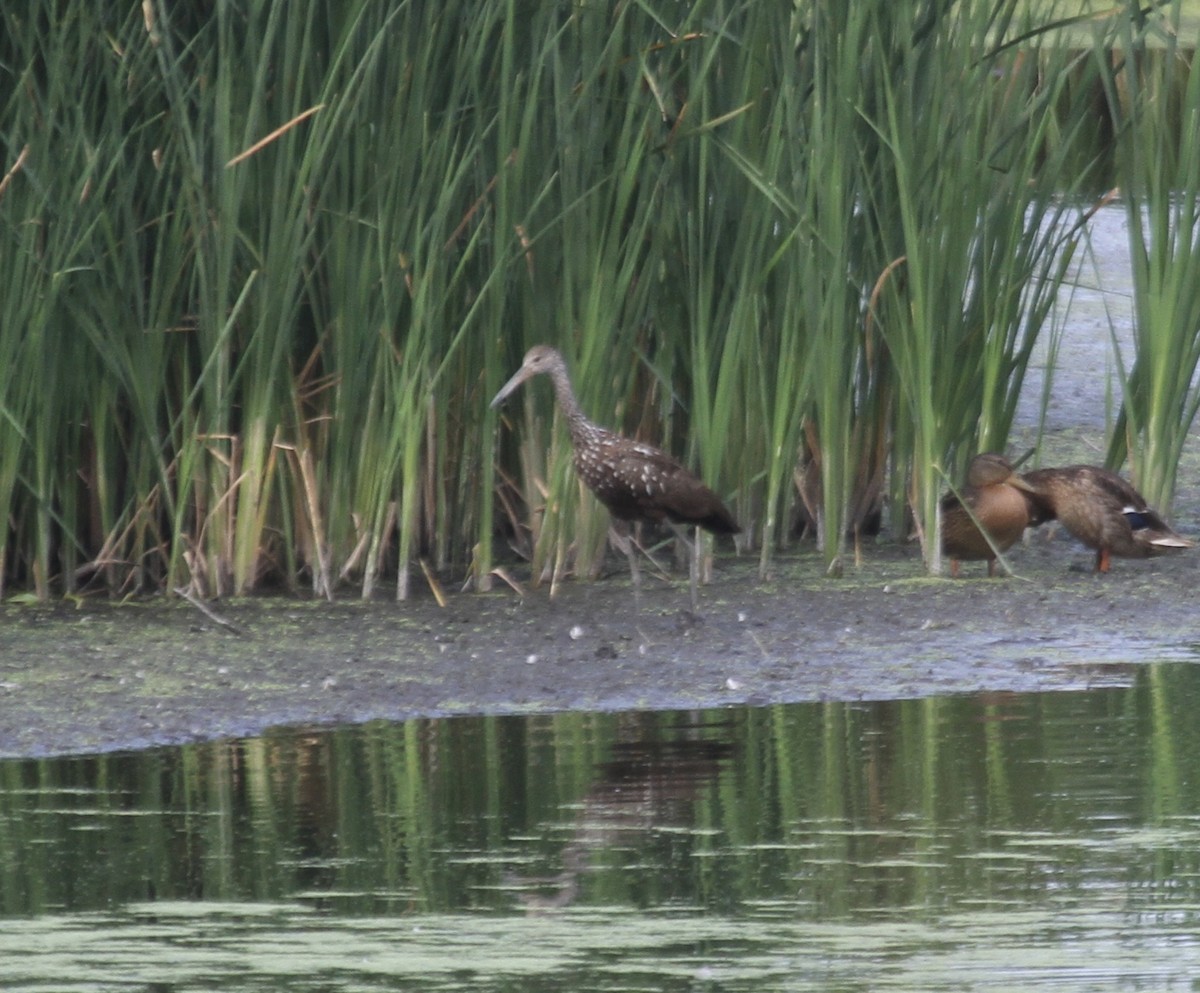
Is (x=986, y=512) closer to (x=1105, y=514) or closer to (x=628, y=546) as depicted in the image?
(x=1105, y=514)

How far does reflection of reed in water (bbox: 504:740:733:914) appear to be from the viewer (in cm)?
371

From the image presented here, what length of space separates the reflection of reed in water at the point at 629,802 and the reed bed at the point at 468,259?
1.89 m

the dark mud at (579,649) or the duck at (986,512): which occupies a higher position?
the duck at (986,512)

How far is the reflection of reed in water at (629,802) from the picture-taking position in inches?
146

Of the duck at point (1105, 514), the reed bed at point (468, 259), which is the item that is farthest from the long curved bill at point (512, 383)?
the duck at point (1105, 514)

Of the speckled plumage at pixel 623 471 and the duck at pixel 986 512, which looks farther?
the duck at pixel 986 512

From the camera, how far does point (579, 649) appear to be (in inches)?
240

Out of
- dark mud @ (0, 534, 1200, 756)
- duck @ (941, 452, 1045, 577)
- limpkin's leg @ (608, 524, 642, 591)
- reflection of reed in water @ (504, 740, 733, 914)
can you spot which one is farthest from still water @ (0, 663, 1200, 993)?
duck @ (941, 452, 1045, 577)

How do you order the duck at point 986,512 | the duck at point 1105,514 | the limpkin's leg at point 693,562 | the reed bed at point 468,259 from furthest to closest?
the duck at point 1105,514, the duck at point 986,512, the limpkin's leg at point 693,562, the reed bed at point 468,259

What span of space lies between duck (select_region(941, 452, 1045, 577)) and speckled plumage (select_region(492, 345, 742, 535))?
0.72 meters

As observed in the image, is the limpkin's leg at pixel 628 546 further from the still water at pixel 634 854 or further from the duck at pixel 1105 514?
the still water at pixel 634 854

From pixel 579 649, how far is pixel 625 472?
0.72 meters

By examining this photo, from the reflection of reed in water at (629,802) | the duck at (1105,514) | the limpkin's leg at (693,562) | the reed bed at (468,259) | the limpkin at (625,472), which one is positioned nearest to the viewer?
the reflection of reed in water at (629,802)

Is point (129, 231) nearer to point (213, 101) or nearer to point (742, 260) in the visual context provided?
point (213, 101)
